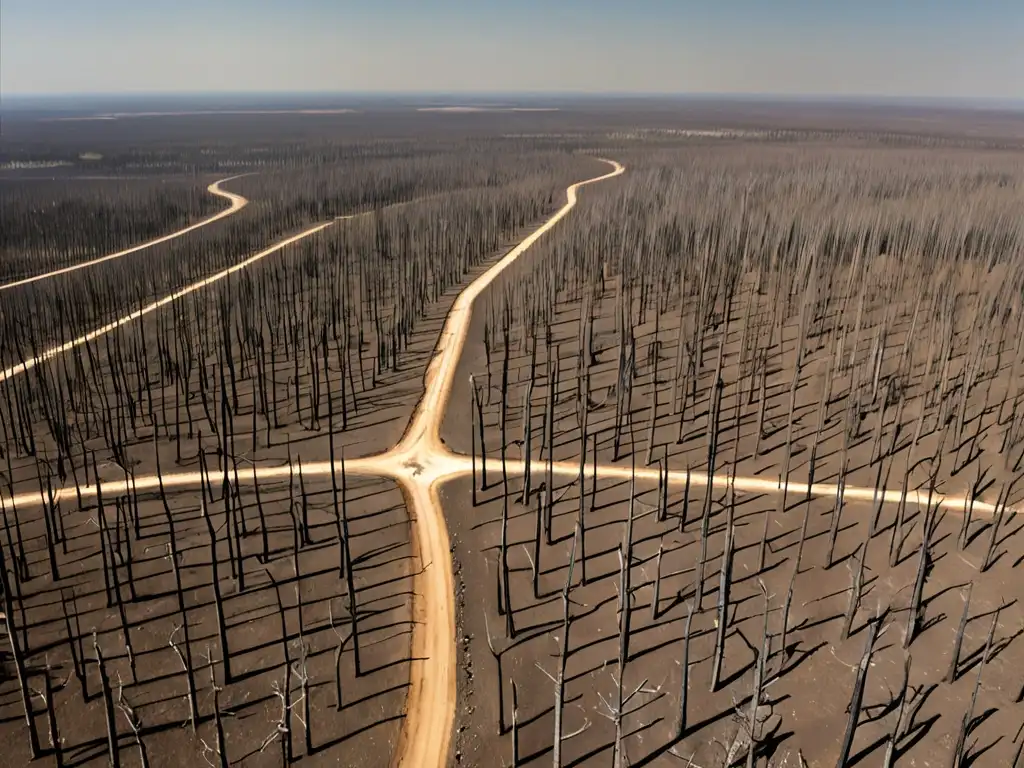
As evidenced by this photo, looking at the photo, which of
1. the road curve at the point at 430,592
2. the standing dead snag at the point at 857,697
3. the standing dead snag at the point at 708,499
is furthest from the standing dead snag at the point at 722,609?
the road curve at the point at 430,592

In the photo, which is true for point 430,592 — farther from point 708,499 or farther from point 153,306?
point 153,306

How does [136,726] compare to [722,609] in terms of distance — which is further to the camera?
[722,609]

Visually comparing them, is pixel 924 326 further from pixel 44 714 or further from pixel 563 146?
pixel 563 146

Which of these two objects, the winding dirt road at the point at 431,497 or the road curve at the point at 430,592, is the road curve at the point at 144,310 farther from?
the road curve at the point at 430,592

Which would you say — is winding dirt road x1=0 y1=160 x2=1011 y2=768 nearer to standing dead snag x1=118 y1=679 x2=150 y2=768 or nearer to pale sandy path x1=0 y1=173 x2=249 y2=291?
standing dead snag x1=118 y1=679 x2=150 y2=768

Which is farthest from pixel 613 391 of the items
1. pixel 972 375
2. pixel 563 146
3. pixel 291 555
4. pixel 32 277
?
pixel 563 146

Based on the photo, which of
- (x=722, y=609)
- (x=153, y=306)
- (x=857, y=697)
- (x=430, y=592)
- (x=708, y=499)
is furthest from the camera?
(x=153, y=306)

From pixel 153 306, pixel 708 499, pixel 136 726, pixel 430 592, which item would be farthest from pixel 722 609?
pixel 153 306
